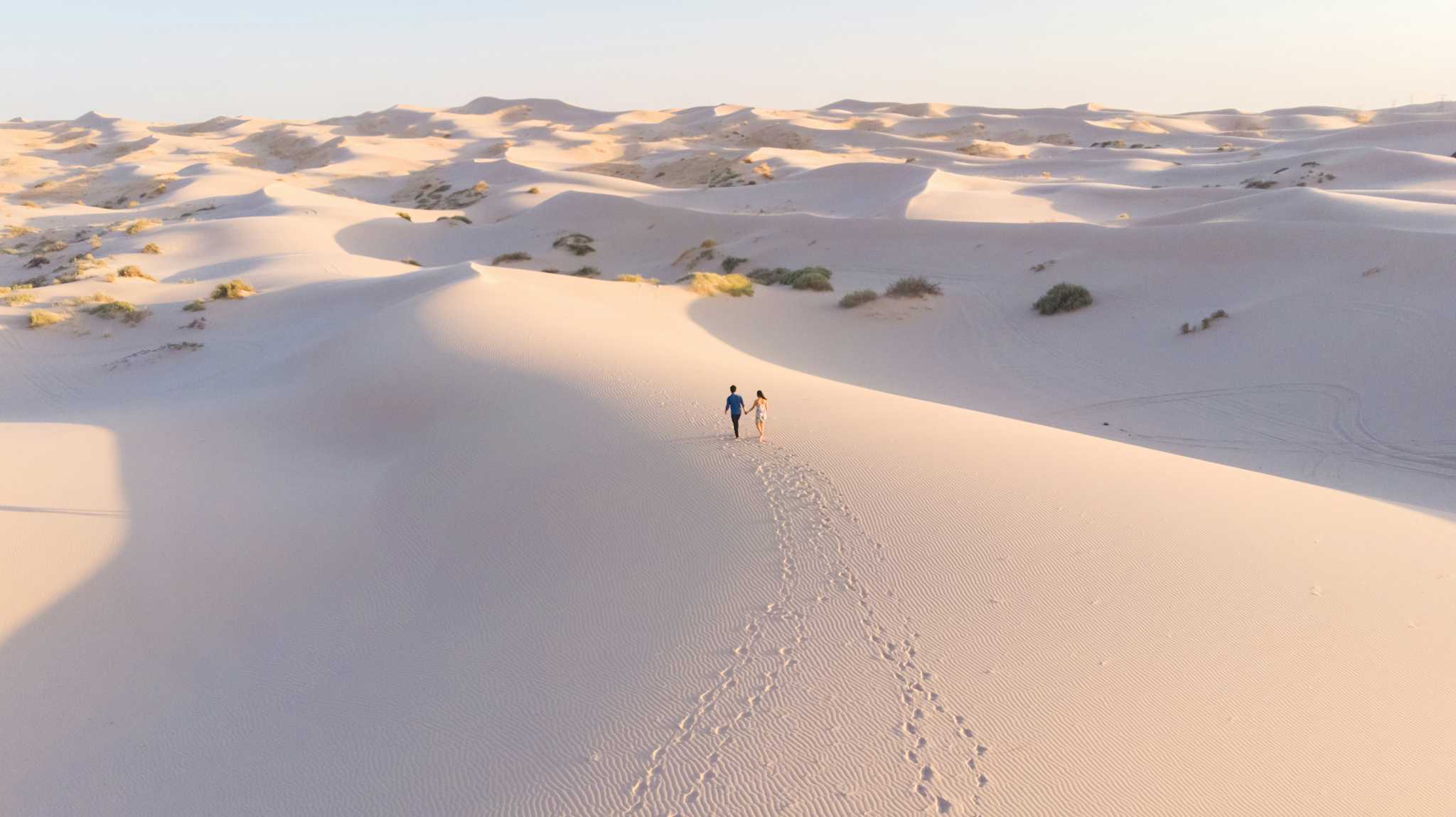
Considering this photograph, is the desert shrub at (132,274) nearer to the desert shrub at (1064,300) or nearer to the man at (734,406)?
the man at (734,406)

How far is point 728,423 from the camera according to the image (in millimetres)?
8750

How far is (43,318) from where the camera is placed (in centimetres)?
1627

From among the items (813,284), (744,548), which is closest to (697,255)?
(813,284)

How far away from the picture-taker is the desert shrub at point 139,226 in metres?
27.4

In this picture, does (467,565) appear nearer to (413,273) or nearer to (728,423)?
(728,423)

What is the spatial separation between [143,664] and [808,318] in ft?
45.2

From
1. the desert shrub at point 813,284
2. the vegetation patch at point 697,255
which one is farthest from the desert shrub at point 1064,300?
the vegetation patch at point 697,255

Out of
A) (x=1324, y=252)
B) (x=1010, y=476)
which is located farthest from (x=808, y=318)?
(x=1010, y=476)

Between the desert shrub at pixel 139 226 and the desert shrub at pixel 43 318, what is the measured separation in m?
12.1

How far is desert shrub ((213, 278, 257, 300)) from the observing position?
1855 centimetres

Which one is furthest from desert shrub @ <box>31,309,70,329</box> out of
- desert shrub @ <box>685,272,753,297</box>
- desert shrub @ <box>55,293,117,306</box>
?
desert shrub @ <box>685,272,753,297</box>

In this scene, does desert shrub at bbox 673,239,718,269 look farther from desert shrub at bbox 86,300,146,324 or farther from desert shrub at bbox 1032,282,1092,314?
desert shrub at bbox 86,300,146,324

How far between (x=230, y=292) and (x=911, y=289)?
14.4m

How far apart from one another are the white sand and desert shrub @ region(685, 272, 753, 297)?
34.6 inches
